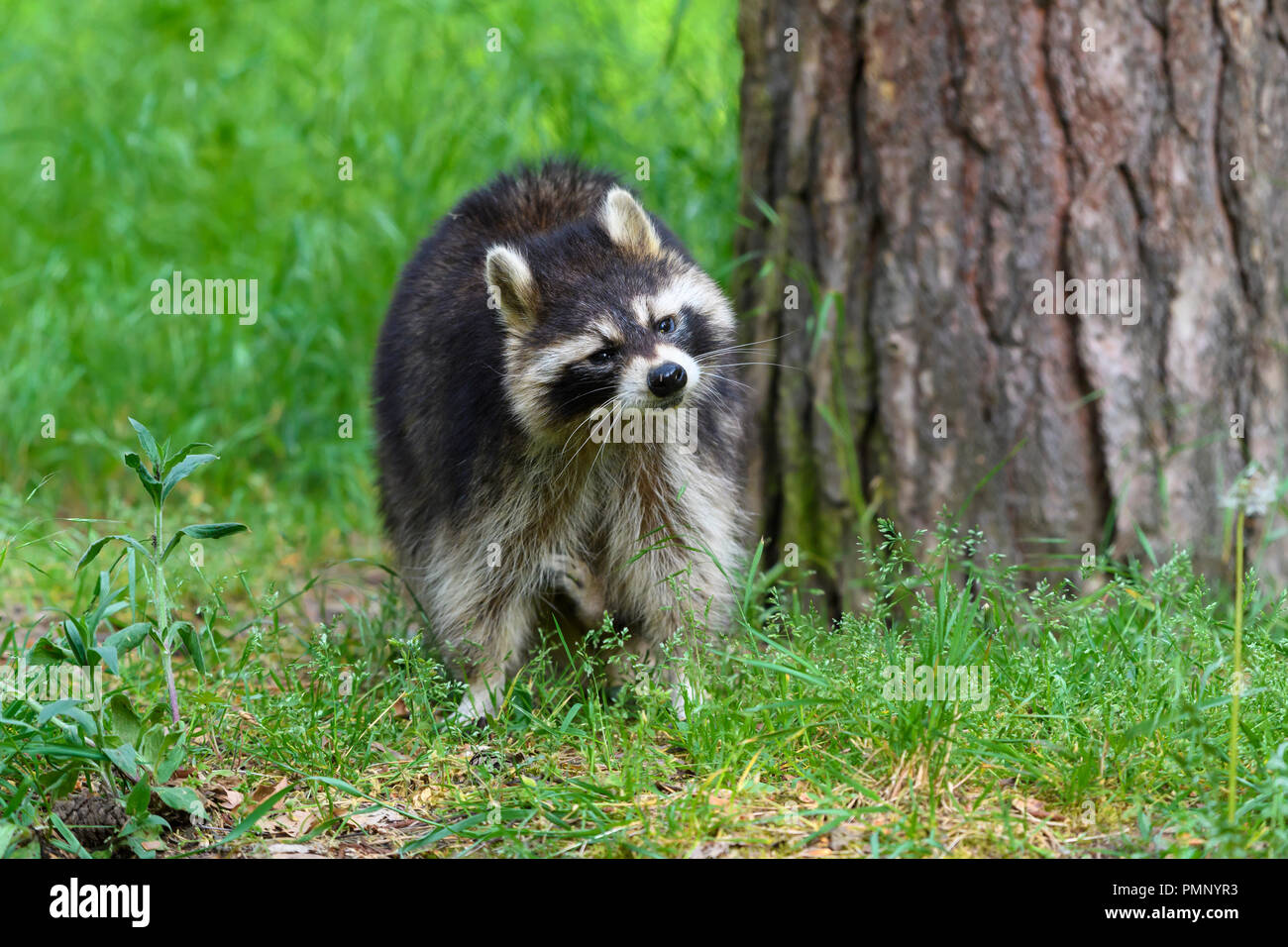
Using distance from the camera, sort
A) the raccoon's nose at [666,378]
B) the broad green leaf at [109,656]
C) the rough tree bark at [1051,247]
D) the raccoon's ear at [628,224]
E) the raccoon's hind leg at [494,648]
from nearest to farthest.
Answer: the broad green leaf at [109,656]
the raccoon's nose at [666,378]
the raccoon's ear at [628,224]
the raccoon's hind leg at [494,648]
the rough tree bark at [1051,247]

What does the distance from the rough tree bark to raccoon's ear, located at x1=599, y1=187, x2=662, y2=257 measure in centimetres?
105

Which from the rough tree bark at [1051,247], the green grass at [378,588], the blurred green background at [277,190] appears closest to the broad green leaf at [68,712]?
the green grass at [378,588]

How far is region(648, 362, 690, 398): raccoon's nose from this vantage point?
3.83 m

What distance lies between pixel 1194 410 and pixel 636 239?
221 centimetres

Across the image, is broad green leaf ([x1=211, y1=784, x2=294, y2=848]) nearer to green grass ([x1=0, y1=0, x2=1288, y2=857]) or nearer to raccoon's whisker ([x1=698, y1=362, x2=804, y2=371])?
green grass ([x1=0, y1=0, x2=1288, y2=857])

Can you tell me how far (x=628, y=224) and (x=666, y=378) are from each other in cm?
67

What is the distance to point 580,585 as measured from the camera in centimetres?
455

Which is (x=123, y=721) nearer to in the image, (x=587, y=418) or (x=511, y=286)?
(x=587, y=418)

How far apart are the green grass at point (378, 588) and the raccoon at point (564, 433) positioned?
296mm

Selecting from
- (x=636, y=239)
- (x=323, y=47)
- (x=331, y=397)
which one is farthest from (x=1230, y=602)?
(x=323, y=47)

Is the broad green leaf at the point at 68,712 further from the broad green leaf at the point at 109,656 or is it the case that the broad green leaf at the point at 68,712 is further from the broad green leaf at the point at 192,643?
the broad green leaf at the point at 192,643

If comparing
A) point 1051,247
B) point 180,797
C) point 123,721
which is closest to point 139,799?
point 180,797

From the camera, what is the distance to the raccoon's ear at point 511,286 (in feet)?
13.3

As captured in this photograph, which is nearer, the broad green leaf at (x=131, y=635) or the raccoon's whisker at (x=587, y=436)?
the broad green leaf at (x=131, y=635)
